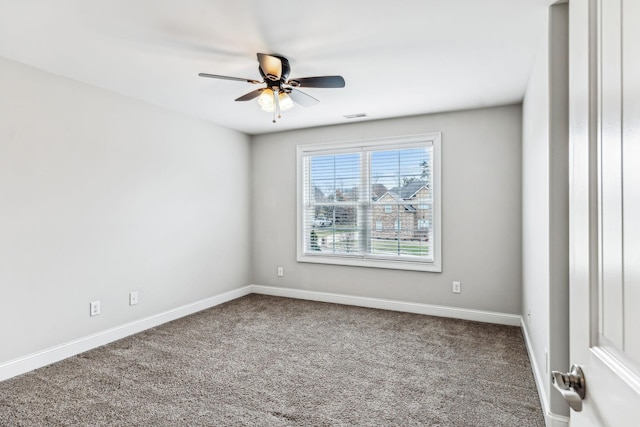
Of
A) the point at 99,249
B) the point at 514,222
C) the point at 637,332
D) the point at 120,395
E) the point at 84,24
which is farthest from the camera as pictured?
the point at 514,222

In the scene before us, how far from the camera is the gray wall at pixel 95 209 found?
2758 mm

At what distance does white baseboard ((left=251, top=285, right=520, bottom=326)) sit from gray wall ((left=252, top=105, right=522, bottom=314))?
0.21ft

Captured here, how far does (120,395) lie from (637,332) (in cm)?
279

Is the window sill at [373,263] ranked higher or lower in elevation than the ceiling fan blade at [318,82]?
lower

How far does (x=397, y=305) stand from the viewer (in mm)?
4426

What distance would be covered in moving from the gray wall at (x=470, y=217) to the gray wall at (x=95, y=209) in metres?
1.65

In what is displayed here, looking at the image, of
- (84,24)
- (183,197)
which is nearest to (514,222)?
(183,197)

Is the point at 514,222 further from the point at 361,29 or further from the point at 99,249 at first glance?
the point at 99,249

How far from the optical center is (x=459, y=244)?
13.5 ft

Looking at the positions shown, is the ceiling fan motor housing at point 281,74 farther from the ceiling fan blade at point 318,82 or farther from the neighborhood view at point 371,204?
the neighborhood view at point 371,204

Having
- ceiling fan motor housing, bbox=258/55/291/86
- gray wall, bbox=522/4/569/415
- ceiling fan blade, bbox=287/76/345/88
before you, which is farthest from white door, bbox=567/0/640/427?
ceiling fan motor housing, bbox=258/55/291/86

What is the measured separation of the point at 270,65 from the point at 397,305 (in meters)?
3.13

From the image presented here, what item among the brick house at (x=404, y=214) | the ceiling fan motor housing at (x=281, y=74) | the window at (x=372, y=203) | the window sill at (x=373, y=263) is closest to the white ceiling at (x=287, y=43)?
the ceiling fan motor housing at (x=281, y=74)

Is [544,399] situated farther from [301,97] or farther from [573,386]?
[301,97]
